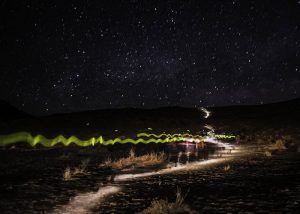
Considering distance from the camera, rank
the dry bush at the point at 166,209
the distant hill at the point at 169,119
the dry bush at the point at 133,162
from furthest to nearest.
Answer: the distant hill at the point at 169,119, the dry bush at the point at 133,162, the dry bush at the point at 166,209

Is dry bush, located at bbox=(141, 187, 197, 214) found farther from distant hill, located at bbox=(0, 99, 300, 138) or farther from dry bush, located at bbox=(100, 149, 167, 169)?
distant hill, located at bbox=(0, 99, 300, 138)

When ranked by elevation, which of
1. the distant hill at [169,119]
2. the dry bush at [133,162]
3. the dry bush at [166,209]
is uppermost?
the distant hill at [169,119]

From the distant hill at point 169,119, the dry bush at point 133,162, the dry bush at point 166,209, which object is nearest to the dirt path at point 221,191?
the dry bush at point 166,209

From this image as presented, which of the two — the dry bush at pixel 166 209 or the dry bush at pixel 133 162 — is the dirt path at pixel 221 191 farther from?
the dry bush at pixel 133 162

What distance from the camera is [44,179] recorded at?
13055mm

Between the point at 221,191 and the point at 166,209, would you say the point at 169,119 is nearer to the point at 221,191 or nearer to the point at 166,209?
the point at 221,191

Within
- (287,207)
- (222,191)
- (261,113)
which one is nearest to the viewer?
(287,207)

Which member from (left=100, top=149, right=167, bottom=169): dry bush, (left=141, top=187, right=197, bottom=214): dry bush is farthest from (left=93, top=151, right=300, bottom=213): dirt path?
(left=100, top=149, right=167, bottom=169): dry bush

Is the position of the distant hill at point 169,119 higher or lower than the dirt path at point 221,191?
higher

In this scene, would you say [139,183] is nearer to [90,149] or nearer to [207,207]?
[207,207]

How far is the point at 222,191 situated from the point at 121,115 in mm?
113115

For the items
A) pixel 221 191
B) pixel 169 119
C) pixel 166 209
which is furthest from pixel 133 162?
pixel 169 119

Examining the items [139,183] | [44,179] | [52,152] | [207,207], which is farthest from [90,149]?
[207,207]

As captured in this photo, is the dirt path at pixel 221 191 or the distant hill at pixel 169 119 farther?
the distant hill at pixel 169 119
